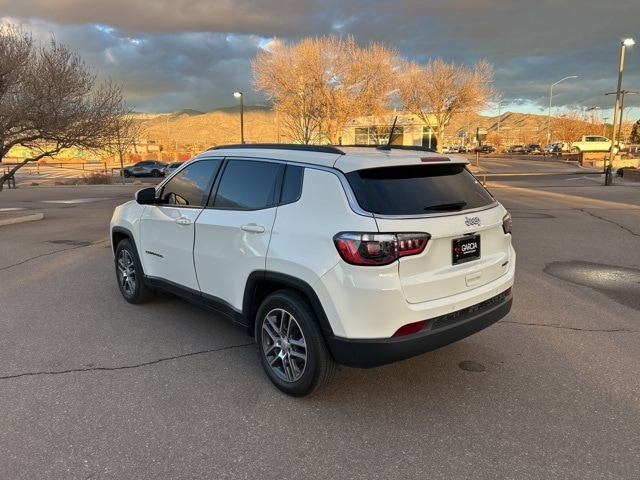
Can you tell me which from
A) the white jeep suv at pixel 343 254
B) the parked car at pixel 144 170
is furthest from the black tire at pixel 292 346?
the parked car at pixel 144 170

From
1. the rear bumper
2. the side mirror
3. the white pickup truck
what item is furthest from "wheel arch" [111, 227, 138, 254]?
the white pickup truck

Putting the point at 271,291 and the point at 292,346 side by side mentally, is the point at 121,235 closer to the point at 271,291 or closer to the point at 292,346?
the point at 271,291

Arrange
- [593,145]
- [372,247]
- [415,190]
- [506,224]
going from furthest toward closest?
[593,145] → [506,224] → [415,190] → [372,247]

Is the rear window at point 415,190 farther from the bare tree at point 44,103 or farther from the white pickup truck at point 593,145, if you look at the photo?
the white pickup truck at point 593,145

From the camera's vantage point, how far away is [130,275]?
18.4ft

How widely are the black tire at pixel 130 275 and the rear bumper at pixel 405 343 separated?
3.02 meters

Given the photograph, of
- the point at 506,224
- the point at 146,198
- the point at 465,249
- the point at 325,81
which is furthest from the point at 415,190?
the point at 325,81

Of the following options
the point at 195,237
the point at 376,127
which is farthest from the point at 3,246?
the point at 376,127

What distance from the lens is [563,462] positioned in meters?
2.71

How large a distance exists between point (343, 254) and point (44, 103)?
39.5 feet

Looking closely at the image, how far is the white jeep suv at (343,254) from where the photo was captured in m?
2.96

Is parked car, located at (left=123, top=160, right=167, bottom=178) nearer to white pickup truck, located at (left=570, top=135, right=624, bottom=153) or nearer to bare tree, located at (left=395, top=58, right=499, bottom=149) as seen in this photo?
bare tree, located at (left=395, top=58, right=499, bottom=149)

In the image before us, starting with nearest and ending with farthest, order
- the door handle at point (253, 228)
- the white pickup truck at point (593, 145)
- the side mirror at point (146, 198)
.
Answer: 1. the door handle at point (253, 228)
2. the side mirror at point (146, 198)
3. the white pickup truck at point (593, 145)

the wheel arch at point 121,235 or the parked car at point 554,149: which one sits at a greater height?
the parked car at point 554,149
